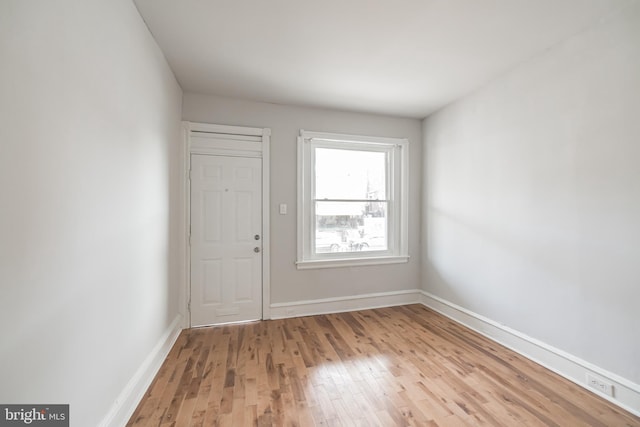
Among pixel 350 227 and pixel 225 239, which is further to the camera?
pixel 350 227

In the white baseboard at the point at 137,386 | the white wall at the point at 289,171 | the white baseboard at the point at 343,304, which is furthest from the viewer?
the white baseboard at the point at 343,304

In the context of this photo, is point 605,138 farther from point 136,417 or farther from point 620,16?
point 136,417

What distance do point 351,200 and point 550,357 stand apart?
244cm

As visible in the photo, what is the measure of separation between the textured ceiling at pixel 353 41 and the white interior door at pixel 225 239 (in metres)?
0.91

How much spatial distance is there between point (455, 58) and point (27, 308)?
3.14 metres

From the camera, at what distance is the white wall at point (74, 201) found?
0.88 meters

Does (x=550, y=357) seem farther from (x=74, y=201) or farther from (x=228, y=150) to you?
(x=228, y=150)

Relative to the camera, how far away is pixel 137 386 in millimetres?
1752

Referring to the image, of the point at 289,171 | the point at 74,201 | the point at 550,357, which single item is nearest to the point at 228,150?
the point at 289,171

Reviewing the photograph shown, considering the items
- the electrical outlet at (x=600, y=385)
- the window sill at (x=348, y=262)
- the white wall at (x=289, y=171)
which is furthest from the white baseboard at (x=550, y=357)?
the white wall at (x=289, y=171)

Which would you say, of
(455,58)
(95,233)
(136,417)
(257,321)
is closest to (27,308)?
(95,233)

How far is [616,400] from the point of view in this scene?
1.75 meters

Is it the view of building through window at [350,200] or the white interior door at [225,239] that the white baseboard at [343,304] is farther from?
the view of building through window at [350,200]

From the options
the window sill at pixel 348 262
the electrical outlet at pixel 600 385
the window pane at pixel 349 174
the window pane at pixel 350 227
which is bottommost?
the electrical outlet at pixel 600 385
